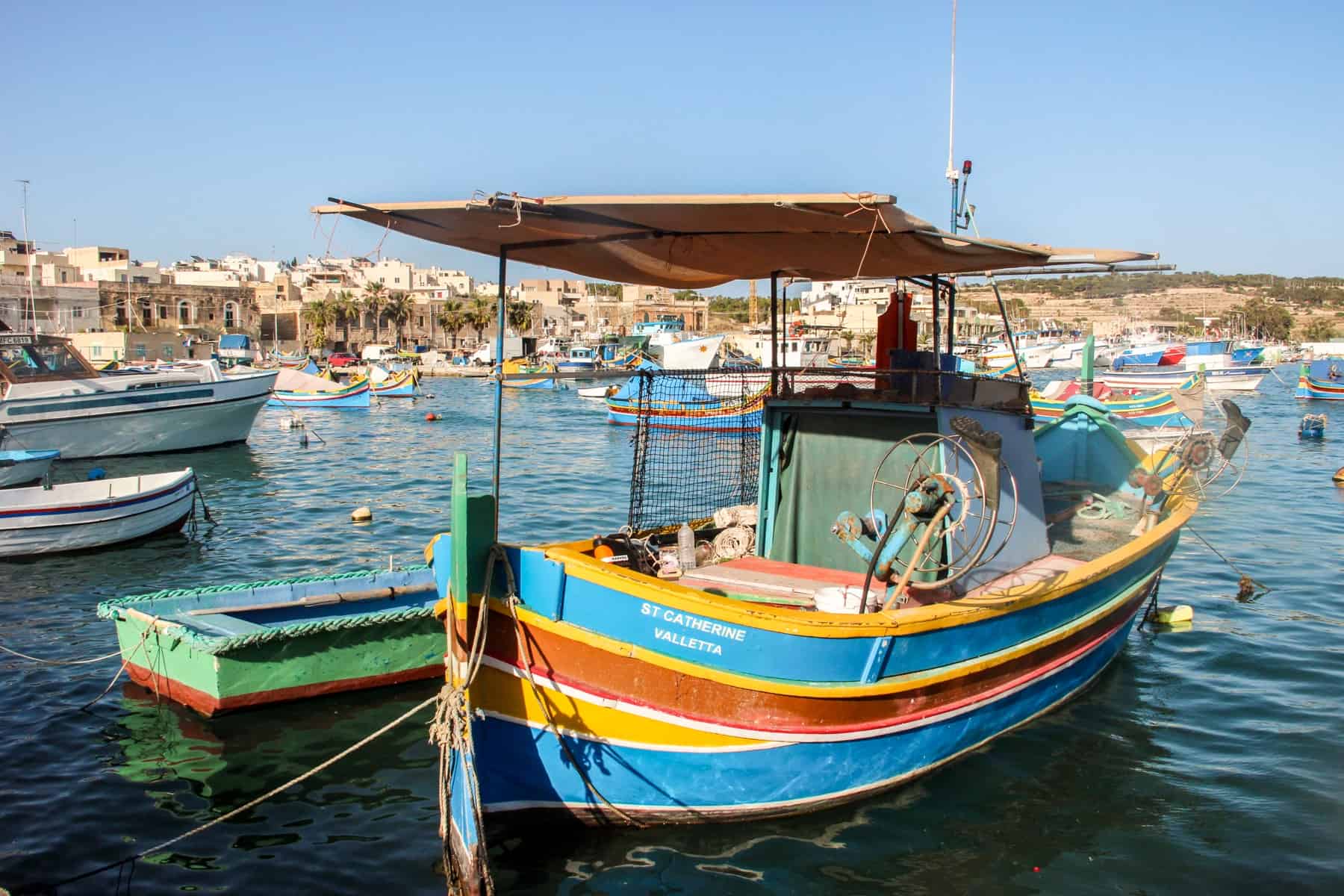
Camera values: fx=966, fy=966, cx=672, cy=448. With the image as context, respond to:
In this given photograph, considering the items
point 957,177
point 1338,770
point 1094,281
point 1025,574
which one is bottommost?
point 1338,770

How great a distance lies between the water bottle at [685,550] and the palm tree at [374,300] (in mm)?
85147

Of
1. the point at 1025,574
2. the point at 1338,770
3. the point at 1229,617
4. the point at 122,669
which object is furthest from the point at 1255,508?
the point at 122,669

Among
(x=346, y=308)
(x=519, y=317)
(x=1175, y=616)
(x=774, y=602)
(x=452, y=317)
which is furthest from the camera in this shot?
(x=452, y=317)

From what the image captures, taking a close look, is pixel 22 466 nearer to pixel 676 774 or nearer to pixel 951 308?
pixel 676 774

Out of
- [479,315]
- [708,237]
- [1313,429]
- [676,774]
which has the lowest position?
[676,774]

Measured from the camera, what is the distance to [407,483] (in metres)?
23.6

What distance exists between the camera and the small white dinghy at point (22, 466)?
18484mm

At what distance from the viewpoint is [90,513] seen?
49.6ft

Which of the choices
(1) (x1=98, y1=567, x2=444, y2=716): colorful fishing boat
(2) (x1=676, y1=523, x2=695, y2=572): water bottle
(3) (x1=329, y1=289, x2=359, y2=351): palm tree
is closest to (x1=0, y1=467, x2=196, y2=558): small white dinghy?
(1) (x1=98, y1=567, x2=444, y2=716): colorful fishing boat

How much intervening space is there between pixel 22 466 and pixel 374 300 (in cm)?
7197

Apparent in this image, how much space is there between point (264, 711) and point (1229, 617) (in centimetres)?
1175

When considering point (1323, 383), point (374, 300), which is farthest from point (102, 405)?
point (374, 300)

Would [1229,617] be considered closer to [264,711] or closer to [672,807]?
[672,807]

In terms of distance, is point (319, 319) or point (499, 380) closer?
point (499, 380)
